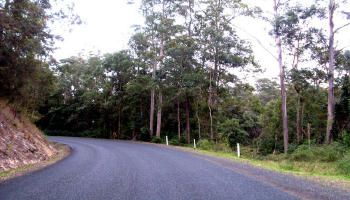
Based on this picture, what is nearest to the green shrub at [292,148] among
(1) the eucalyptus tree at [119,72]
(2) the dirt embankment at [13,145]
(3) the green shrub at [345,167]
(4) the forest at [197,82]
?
(4) the forest at [197,82]

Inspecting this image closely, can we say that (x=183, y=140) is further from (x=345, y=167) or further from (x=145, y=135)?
(x=345, y=167)

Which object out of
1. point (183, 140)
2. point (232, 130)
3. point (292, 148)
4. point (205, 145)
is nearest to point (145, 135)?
point (183, 140)

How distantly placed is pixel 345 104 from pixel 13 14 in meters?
21.8

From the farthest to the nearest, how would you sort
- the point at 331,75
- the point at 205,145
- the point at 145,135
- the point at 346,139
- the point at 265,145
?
the point at 145,135
the point at 265,145
the point at 205,145
the point at 331,75
the point at 346,139

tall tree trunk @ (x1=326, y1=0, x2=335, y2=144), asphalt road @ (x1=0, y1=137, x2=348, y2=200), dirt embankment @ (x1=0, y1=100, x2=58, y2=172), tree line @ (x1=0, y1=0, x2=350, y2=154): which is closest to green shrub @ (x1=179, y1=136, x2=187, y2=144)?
tree line @ (x1=0, y1=0, x2=350, y2=154)

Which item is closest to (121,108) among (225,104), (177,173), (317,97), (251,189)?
(225,104)

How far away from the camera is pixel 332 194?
590 centimetres

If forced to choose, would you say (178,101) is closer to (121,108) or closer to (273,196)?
(121,108)

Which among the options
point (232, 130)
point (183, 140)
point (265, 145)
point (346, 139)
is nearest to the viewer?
point (346, 139)

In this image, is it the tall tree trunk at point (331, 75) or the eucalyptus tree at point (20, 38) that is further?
the tall tree trunk at point (331, 75)

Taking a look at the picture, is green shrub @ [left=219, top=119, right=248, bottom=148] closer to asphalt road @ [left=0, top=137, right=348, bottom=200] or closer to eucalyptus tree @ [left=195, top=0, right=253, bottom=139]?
eucalyptus tree @ [left=195, top=0, right=253, bottom=139]

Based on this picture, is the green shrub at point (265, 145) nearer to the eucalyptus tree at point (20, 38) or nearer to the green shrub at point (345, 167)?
the green shrub at point (345, 167)

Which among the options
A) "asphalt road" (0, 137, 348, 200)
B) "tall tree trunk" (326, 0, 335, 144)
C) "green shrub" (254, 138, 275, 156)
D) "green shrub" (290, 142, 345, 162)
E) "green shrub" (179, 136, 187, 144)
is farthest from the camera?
"green shrub" (254, 138, 275, 156)

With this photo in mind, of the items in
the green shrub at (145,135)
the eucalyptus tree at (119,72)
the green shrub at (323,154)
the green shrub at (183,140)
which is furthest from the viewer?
the eucalyptus tree at (119,72)
